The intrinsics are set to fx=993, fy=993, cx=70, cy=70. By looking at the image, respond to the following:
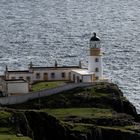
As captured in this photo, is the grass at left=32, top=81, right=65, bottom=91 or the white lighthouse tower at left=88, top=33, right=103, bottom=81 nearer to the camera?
the grass at left=32, top=81, right=65, bottom=91

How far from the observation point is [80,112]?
12925cm

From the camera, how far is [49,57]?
19988 centimetres

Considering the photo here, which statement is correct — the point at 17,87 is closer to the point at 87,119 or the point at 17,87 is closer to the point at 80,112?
the point at 80,112

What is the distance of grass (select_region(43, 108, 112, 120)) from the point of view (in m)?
126

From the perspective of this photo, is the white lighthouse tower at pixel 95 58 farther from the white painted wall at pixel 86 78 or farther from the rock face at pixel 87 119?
the rock face at pixel 87 119

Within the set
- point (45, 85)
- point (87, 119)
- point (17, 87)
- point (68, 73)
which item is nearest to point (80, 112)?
point (87, 119)

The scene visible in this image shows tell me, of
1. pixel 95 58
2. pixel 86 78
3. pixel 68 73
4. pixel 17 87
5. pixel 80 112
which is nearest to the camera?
pixel 80 112

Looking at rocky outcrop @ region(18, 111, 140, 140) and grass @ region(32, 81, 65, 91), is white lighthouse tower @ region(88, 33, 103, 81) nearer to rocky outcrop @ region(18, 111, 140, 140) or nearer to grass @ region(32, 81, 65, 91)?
grass @ region(32, 81, 65, 91)

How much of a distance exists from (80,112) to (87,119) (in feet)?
14.2

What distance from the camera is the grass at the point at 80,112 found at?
12650 cm

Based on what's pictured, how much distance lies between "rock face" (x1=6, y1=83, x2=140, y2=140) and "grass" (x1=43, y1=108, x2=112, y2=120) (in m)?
0.13

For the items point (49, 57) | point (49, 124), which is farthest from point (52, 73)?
point (49, 57)

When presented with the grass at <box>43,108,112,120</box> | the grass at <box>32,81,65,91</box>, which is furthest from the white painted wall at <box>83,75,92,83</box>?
the grass at <box>43,108,112,120</box>

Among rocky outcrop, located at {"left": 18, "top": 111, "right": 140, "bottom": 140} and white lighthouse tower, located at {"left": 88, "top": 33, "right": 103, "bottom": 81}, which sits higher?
white lighthouse tower, located at {"left": 88, "top": 33, "right": 103, "bottom": 81}
